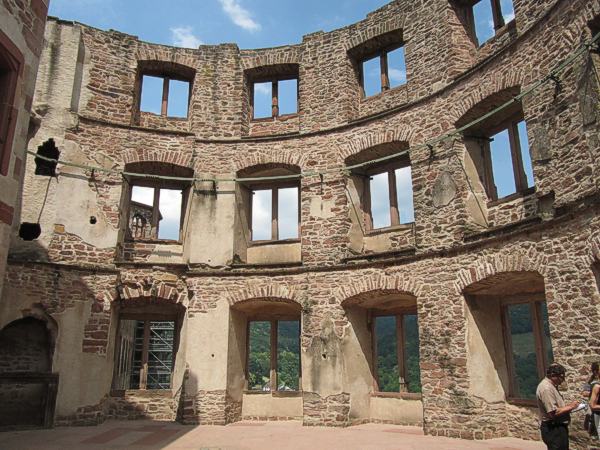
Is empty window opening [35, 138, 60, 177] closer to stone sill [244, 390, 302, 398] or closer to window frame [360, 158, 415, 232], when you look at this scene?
stone sill [244, 390, 302, 398]

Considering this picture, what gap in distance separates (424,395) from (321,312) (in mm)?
2761

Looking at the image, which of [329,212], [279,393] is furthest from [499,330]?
[279,393]

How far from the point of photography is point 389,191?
436 inches

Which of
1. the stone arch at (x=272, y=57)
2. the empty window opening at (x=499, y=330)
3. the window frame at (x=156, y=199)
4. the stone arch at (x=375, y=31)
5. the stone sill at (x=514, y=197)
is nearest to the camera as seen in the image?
the stone sill at (x=514, y=197)

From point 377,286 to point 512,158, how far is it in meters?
3.65

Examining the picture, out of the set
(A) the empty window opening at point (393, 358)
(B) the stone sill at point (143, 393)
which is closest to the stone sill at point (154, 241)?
(B) the stone sill at point (143, 393)

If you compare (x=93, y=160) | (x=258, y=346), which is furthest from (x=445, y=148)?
(x=258, y=346)

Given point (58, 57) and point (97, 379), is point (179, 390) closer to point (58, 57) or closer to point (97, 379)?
point (97, 379)

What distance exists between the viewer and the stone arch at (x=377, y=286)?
9.66 metres

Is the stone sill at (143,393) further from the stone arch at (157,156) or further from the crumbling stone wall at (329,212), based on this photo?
the stone arch at (157,156)

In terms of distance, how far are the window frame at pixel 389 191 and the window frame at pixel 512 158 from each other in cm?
171

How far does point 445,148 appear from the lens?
9805 mm

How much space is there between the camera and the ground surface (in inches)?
301

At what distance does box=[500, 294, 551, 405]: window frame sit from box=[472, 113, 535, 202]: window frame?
1943 mm
